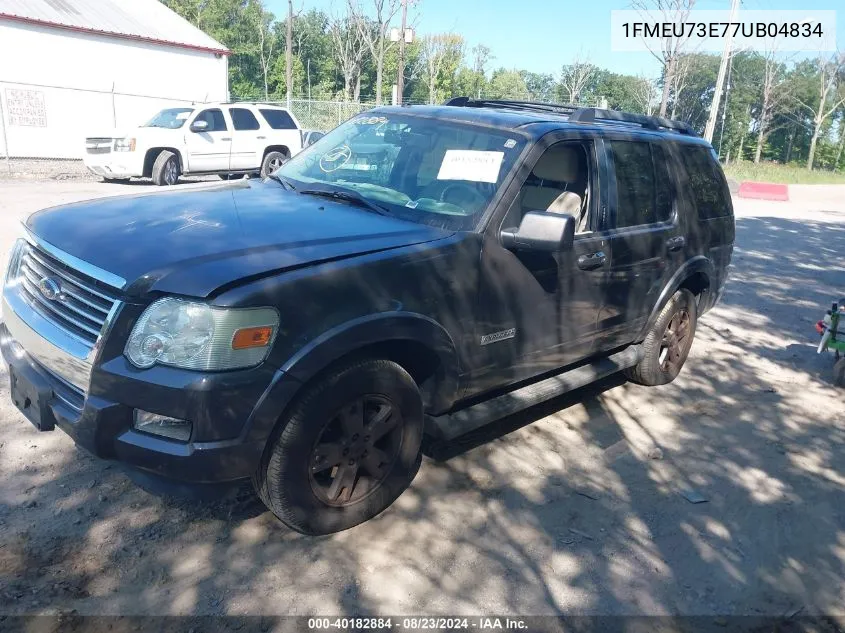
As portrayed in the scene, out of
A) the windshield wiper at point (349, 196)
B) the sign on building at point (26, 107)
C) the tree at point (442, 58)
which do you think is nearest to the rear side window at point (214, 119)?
the sign on building at point (26, 107)

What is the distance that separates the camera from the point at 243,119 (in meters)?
16.2

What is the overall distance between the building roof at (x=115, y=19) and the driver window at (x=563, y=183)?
2336 cm

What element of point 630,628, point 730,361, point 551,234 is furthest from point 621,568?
point 730,361

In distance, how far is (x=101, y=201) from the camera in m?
3.78

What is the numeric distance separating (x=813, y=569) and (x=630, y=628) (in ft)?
3.69

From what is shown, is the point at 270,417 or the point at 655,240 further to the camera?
the point at 655,240

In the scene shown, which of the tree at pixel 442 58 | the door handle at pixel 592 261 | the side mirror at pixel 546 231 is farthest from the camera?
the tree at pixel 442 58

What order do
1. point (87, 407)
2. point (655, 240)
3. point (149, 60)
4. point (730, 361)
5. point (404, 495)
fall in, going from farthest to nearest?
point (149, 60) < point (730, 361) < point (655, 240) < point (404, 495) < point (87, 407)

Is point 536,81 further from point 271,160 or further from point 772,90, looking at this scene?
point 271,160

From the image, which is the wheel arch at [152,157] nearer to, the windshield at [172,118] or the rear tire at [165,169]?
the rear tire at [165,169]

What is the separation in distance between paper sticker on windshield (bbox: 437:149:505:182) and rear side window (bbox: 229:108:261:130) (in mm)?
13276

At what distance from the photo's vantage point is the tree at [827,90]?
1802 inches

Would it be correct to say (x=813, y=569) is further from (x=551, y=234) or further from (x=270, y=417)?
(x=270, y=417)

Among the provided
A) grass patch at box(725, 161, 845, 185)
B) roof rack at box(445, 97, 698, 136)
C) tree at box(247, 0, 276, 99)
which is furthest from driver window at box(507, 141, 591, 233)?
tree at box(247, 0, 276, 99)
